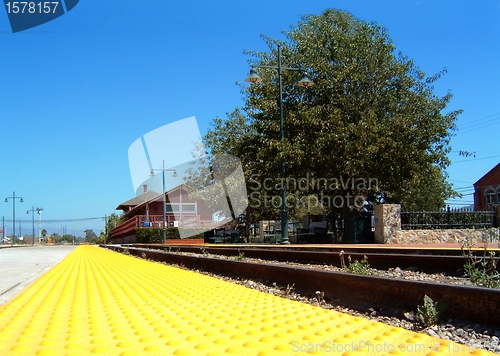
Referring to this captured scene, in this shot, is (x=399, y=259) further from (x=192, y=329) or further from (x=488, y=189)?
(x=488, y=189)

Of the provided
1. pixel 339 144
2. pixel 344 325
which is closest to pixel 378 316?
pixel 344 325

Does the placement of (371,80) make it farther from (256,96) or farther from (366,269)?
(366,269)

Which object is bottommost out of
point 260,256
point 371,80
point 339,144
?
point 260,256

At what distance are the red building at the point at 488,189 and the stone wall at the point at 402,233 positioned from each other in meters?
37.0

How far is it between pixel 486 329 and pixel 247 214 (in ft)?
126

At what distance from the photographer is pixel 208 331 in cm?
385

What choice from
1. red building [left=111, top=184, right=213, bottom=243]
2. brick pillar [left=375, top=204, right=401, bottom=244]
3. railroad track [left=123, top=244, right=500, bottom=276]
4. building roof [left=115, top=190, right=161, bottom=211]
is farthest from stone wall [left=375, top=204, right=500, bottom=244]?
building roof [left=115, top=190, right=161, bottom=211]

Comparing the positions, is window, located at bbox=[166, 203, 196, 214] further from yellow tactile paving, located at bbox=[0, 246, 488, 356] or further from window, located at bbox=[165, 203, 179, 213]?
yellow tactile paving, located at bbox=[0, 246, 488, 356]

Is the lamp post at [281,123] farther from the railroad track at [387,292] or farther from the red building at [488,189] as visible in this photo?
the red building at [488,189]

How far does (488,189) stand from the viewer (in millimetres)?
56188

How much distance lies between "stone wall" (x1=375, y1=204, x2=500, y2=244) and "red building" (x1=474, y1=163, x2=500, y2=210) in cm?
3703

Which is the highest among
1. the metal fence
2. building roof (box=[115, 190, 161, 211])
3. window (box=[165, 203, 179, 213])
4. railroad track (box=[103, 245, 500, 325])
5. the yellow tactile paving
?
building roof (box=[115, 190, 161, 211])

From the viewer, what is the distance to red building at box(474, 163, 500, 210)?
181 ft

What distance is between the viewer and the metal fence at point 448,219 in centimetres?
2125
